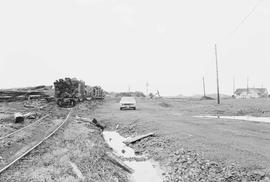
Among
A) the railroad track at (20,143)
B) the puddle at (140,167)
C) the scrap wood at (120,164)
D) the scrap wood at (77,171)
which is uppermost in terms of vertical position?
the railroad track at (20,143)

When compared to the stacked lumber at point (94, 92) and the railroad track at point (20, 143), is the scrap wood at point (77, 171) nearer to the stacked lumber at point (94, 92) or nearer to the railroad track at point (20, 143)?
the railroad track at point (20, 143)

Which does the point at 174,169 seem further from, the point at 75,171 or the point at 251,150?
the point at 75,171

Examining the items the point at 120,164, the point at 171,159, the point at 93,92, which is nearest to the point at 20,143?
the point at 120,164

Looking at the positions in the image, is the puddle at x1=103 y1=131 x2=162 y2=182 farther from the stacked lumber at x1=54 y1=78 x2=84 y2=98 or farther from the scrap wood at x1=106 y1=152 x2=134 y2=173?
the stacked lumber at x1=54 y1=78 x2=84 y2=98

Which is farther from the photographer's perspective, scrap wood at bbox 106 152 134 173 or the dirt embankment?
scrap wood at bbox 106 152 134 173

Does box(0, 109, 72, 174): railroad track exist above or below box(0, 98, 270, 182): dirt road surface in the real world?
above

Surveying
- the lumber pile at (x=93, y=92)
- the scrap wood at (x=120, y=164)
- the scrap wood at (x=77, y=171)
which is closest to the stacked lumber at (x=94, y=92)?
the lumber pile at (x=93, y=92)

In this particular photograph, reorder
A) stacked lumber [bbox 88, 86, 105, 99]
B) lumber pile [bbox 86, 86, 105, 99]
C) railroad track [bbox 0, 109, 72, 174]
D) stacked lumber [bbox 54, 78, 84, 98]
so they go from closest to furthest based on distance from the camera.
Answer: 1. railroad track [bbox 0, 109, 72, 174]
2. stacked lumber [bbox 54, 78, 84, 98]
3. lumber pile [bbox 86, 86, 105, 99]
4. stacked lumber [bbox 88, 86, 105, 99]

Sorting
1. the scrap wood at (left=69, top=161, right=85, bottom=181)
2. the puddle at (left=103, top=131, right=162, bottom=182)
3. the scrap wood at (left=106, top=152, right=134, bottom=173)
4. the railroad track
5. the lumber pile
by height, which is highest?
the lumber pile

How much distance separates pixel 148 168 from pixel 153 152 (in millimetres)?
1822

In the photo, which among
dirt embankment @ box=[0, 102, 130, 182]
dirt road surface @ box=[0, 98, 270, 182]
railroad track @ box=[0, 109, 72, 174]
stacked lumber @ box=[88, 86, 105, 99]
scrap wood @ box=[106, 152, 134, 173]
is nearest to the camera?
dirt embankment @ box=[0, 102, 130, 182]

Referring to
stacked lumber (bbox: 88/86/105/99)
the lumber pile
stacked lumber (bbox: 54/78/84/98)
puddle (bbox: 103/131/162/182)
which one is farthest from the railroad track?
stacked lumber (bbox: 88/86/105/99)

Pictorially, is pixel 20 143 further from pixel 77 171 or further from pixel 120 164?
pixel 77 171

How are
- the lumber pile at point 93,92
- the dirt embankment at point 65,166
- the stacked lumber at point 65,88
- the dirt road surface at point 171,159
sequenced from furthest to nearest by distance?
the lumber pile at point 93,92, the stacked lumber at point 65,88, the dirt road surface at point 171,159, the dirt embankment at point 65,166
